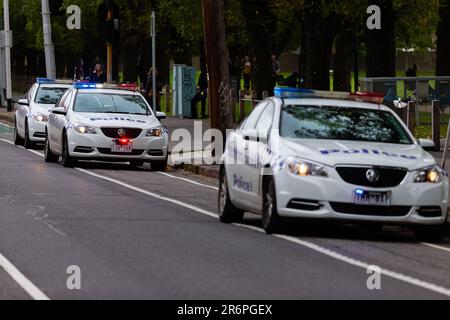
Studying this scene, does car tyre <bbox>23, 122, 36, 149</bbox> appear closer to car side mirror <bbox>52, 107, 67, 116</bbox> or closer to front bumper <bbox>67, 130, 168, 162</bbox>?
car side mirror <bbox>52, 107, 67, 116</bbox>

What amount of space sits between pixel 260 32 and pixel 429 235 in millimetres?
32023

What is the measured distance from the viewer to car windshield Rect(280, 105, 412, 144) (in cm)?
1683

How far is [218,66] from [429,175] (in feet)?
46.0

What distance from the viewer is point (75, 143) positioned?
2778cm

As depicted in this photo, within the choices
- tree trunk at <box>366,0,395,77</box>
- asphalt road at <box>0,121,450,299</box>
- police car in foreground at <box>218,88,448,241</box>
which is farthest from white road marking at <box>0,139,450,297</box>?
tree trunk at <box>366,0,395,77</box>

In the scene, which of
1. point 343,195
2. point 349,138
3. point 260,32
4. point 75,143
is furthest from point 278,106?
point 260,32

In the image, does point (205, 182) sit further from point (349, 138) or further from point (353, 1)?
point (353, 1)

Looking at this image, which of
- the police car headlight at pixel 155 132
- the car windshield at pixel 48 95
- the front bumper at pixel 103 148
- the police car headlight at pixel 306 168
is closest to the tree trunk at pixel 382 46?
the car windshield at pixel 48 95

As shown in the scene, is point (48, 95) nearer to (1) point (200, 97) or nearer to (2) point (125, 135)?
(2) point (125, 135)

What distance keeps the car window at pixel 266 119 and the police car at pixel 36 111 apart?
17316mm

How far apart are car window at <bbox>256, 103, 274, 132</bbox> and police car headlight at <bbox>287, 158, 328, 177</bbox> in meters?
1.30

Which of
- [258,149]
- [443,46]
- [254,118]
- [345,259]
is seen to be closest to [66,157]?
[254,118]

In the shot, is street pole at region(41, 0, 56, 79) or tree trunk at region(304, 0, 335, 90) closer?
tree trunk at region(304, 0, 335, 90)

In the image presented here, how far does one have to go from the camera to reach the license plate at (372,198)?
51.1ft
